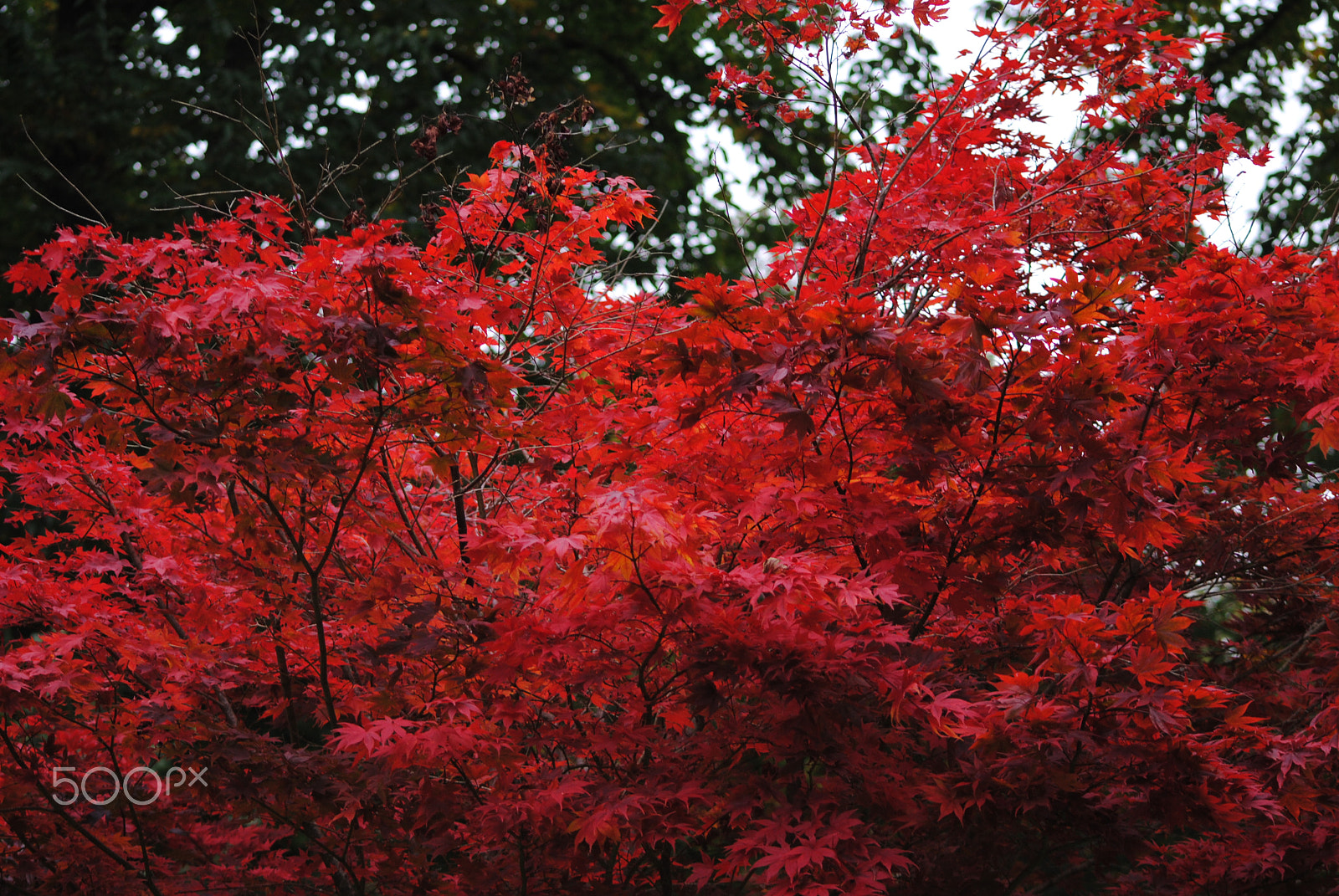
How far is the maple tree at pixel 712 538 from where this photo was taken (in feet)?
10.2

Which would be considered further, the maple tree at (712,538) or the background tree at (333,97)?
the background tree at (333,97)

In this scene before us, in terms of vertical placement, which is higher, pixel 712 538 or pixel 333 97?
pixel 333 97

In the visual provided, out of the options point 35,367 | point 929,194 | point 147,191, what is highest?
point 147,191

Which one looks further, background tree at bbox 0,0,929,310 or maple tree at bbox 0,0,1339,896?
background tree at bbox 0,0,929,310

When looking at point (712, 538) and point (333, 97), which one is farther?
point (333, 97)

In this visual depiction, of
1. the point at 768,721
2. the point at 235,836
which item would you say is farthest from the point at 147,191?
the point at 768,721

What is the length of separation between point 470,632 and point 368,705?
2.34 feet

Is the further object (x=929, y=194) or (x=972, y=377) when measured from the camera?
(x=929, y=194)

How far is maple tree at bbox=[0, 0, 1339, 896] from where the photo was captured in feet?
10.2

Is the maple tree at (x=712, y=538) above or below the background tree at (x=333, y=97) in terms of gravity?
below

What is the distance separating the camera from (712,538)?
3348 mm

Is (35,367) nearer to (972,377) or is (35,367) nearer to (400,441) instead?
(400,441)

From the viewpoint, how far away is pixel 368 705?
13.1 ft

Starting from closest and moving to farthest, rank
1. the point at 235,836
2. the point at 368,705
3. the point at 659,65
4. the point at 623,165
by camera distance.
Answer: the point at 368,705 < the point at 235,836 < the point at 623,165 < the point at 659,65
